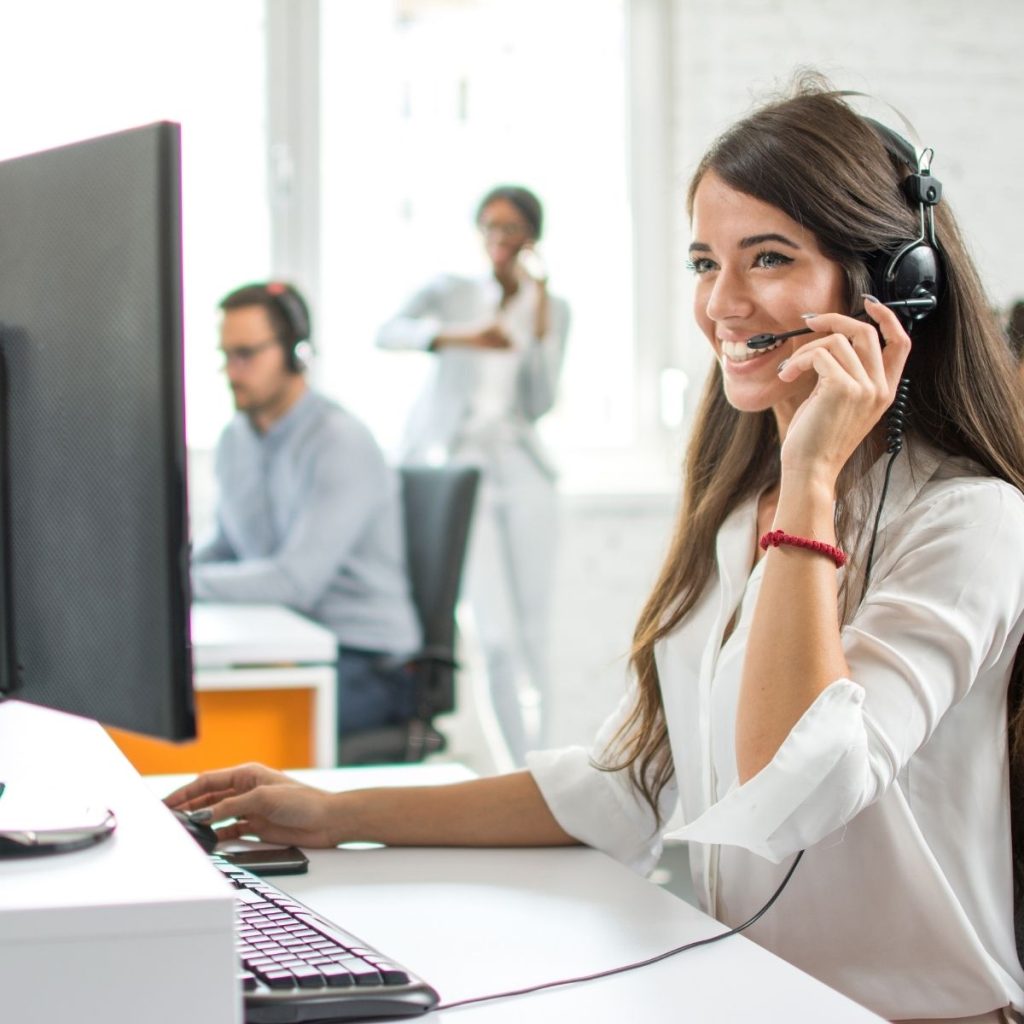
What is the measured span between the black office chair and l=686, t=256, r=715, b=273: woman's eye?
54.8 inches

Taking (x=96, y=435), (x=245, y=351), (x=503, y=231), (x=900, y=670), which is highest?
(x=503, y=231)

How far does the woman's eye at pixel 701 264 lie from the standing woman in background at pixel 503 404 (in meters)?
2.44

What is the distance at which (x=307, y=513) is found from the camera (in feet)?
8.99

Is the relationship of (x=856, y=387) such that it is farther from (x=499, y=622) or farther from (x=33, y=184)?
(x=499, y=622)

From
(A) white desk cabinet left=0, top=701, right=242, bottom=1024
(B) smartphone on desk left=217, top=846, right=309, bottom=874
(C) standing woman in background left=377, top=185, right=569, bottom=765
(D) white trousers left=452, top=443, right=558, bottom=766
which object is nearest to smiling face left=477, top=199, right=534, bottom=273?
(C) standing woman in background left=377, top=185, right=569, bottom=765

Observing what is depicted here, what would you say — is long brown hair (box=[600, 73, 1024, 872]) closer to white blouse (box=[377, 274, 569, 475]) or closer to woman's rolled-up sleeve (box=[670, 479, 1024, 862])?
woman's rolled-up sleeve (box=[670, 479, 1024, 862])

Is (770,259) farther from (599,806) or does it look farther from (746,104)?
(746,104)

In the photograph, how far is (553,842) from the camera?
3.77 ft

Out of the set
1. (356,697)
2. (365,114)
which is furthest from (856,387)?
(365,114)

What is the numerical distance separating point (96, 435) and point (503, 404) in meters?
3.07

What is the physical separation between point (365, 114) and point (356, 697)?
78.8 inches

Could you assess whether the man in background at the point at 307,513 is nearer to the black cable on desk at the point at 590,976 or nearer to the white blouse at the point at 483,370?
the white blouse at the point at 483,370

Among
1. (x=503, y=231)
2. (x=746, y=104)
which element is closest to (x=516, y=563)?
(x=503, y=231)

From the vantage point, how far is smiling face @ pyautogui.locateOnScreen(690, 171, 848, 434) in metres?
1.16
